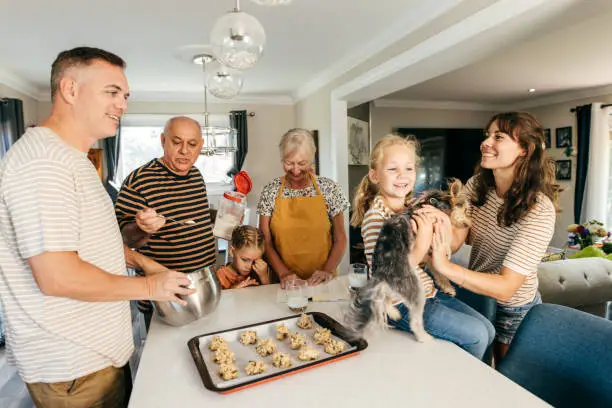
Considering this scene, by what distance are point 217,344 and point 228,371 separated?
0.49ft

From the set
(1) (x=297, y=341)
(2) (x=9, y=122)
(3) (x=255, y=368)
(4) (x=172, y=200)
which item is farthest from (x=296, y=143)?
(2) (x=9, y=122)

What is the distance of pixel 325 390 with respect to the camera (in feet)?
2.97

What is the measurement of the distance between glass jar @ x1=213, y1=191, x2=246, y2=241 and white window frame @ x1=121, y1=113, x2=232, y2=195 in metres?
3.99

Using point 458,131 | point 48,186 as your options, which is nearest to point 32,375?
point 48,186

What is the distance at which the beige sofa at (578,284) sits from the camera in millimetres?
2545

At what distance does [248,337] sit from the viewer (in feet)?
3.76

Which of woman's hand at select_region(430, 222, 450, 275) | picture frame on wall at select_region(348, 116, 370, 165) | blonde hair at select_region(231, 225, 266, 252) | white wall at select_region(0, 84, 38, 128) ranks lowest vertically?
blonde hair at select_region(231, 225, 266, 252)

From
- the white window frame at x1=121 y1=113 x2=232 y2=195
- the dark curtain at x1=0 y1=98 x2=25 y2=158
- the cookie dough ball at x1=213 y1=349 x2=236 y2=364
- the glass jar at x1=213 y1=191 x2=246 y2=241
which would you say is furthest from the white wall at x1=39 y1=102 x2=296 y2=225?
the cookie dough ball at x1=213 y1=349 x2=236 y2=364

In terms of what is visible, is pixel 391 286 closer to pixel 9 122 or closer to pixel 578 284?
pixel 578 284

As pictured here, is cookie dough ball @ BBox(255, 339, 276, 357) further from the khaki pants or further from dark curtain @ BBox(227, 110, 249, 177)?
dark curtain @ BBox(227, 110, 249, 177)

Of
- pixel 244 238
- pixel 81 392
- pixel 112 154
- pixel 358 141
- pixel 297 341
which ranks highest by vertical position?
pixel 358 141

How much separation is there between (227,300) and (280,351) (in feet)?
1.62

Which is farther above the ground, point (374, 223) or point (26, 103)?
point (26, 103)

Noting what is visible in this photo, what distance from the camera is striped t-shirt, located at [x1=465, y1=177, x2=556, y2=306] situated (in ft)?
3.92
